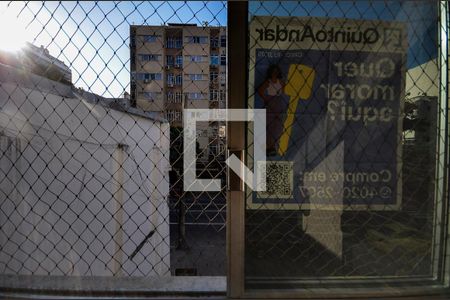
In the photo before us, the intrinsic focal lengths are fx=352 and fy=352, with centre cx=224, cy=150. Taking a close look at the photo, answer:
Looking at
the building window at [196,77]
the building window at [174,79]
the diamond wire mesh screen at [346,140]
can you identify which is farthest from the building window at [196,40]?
the diamond wire mesh screen at [346,140]

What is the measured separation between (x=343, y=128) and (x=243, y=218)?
0.57m

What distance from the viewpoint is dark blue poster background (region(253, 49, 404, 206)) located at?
1474mm

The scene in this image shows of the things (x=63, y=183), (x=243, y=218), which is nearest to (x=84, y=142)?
(x=63, y=183)

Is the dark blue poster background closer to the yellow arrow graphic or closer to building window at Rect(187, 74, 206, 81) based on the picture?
the yellow arrow graphic

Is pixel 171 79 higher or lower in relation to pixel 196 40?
lower

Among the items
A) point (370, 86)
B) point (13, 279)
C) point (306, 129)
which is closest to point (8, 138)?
point (13, 279)

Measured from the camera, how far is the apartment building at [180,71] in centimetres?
252

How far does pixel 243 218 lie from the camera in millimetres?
1477

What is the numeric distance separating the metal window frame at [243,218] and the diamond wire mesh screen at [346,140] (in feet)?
0.07

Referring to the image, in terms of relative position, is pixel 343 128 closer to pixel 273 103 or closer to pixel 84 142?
pixel 273 103

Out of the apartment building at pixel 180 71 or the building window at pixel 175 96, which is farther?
the building window at pixel 175 96

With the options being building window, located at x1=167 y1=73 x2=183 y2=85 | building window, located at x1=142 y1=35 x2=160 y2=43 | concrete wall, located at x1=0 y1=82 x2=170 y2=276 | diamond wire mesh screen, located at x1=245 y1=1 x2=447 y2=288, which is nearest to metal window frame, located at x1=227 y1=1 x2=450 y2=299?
diamond wire mesh screen, located at x1=245 y1=1 x2=447 y2=288

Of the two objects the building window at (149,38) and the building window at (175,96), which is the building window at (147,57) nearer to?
the building window at (149,38)

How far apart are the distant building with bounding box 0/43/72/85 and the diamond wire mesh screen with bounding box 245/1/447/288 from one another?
1.54 metres
